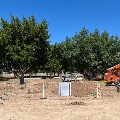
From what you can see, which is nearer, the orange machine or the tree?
the tree

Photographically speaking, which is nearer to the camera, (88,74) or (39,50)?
(39,50)

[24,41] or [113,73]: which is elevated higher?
[24,41]

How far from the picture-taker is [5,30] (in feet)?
121

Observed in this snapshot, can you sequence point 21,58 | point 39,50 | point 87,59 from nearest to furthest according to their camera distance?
point 21,58 → point 39,50 → point 87,59

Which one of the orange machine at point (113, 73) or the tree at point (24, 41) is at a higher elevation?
the tree at point (24, 41)

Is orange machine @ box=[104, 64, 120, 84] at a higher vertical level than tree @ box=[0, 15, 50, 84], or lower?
lower

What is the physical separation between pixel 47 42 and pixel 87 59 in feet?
53.5

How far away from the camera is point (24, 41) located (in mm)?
36281

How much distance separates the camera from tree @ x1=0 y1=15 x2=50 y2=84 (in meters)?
35.2

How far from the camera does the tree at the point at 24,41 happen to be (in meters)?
35.2

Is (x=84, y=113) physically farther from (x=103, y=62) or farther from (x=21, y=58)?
(x=103, y=62)

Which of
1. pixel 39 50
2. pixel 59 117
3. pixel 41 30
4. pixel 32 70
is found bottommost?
pixel 59 117

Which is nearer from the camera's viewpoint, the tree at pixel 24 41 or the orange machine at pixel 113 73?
the tree at pixel 24 41

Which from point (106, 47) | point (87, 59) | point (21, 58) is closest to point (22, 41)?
point (21, 58)
